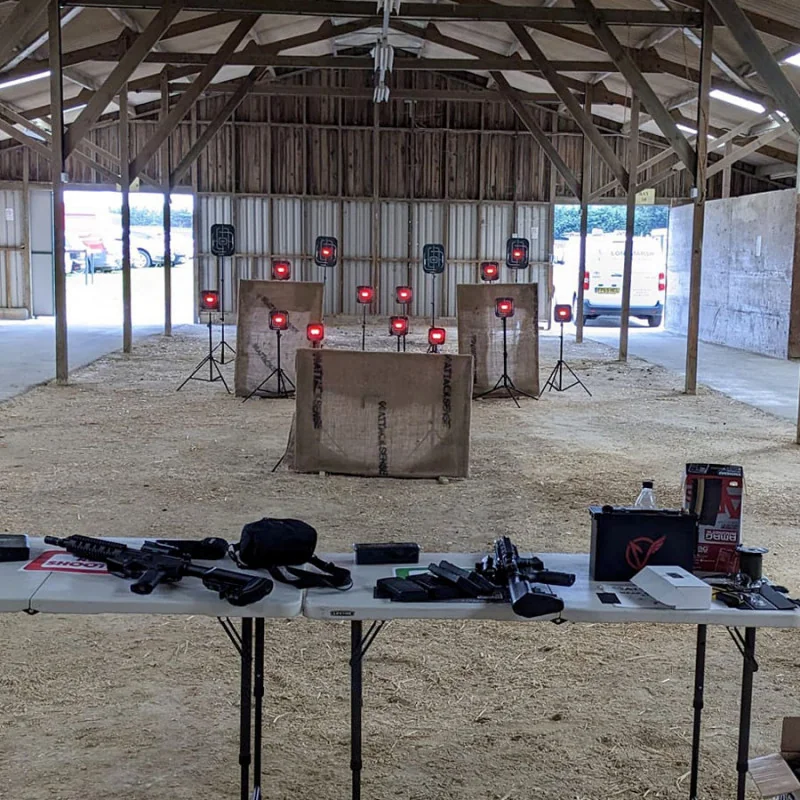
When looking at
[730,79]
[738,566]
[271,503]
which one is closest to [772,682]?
[738,566]

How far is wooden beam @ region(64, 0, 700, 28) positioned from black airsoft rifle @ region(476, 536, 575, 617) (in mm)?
8359

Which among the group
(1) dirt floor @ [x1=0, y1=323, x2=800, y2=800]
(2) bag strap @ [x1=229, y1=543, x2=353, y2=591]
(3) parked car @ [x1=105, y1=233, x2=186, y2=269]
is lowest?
(1) dirt floor @ [x1=0, y1=323, x2=800, y2=800]

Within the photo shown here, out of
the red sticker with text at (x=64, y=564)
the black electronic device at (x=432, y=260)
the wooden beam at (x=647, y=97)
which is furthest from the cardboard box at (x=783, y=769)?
the black electronic device at (x=432, y=260)

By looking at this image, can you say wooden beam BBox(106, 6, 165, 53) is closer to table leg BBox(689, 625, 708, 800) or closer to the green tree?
table leg BBox(689, 625, 708, 800)

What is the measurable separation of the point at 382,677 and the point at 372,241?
55.3 feet

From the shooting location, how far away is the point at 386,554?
8.48ft

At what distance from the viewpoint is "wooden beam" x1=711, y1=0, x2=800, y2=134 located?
23.8 ft

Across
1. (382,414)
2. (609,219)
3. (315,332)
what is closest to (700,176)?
(315,332)

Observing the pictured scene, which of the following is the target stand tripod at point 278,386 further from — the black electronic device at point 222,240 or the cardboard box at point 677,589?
the cardboard box at point 677,589

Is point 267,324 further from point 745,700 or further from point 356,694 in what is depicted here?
point 745,700

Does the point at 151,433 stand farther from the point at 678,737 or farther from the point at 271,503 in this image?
the point at 678,737

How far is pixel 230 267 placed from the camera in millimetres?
19688

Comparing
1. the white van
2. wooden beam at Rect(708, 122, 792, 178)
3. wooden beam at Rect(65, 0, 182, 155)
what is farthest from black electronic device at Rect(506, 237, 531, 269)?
the white van

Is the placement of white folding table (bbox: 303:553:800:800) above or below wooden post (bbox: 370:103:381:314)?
below
